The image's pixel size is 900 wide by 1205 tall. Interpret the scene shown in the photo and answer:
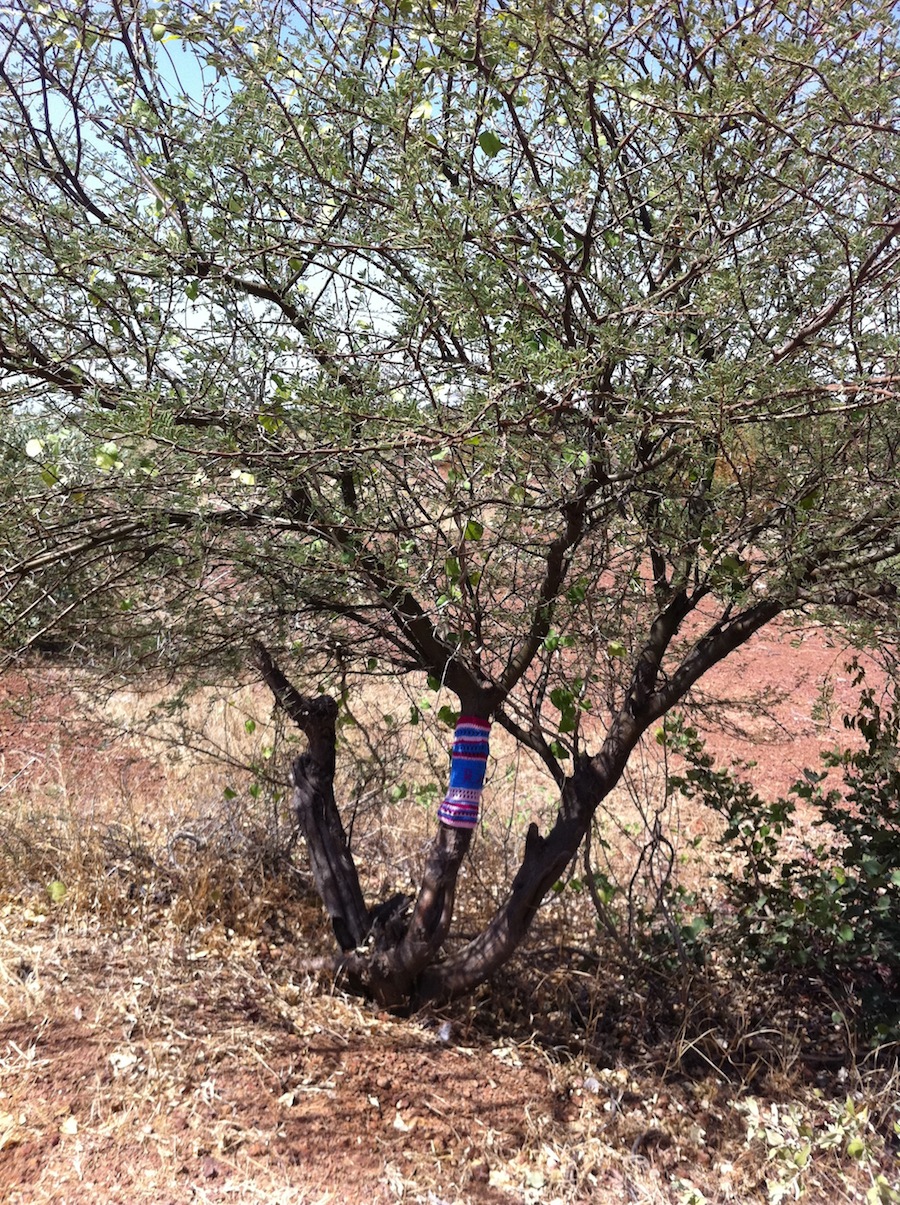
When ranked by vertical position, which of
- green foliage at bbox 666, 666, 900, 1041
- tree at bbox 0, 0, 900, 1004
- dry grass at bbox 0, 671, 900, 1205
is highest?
tree at bbox 0, 0, 900, 1004

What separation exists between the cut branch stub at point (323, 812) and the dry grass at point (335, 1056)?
0.27 metres

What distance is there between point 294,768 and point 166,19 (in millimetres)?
2693

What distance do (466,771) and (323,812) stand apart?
0.80 metres

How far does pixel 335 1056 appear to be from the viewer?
11.0 feet

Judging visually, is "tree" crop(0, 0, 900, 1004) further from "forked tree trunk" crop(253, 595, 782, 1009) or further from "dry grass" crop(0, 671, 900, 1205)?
"dry grass" crop(0, 671, 900, 1205)

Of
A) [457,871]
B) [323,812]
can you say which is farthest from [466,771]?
[323,812]

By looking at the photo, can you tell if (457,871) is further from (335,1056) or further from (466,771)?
(335,1056)

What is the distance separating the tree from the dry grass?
123 cm

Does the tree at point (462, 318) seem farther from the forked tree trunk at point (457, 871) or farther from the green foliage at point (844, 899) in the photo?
the green foliage at point (844, 899)

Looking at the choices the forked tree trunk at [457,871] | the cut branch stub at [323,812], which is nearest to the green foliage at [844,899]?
the forked tree trunk at [457,871]

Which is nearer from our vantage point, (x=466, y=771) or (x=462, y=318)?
(x=462, y=318)

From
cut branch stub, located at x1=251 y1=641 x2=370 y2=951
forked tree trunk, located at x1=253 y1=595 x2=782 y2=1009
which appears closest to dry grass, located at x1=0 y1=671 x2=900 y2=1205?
forked tree trunk, located at x1=253 y1=595 x2=782 y2=1009

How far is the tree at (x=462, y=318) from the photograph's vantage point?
2.40 m

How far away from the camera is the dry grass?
2818 mm
